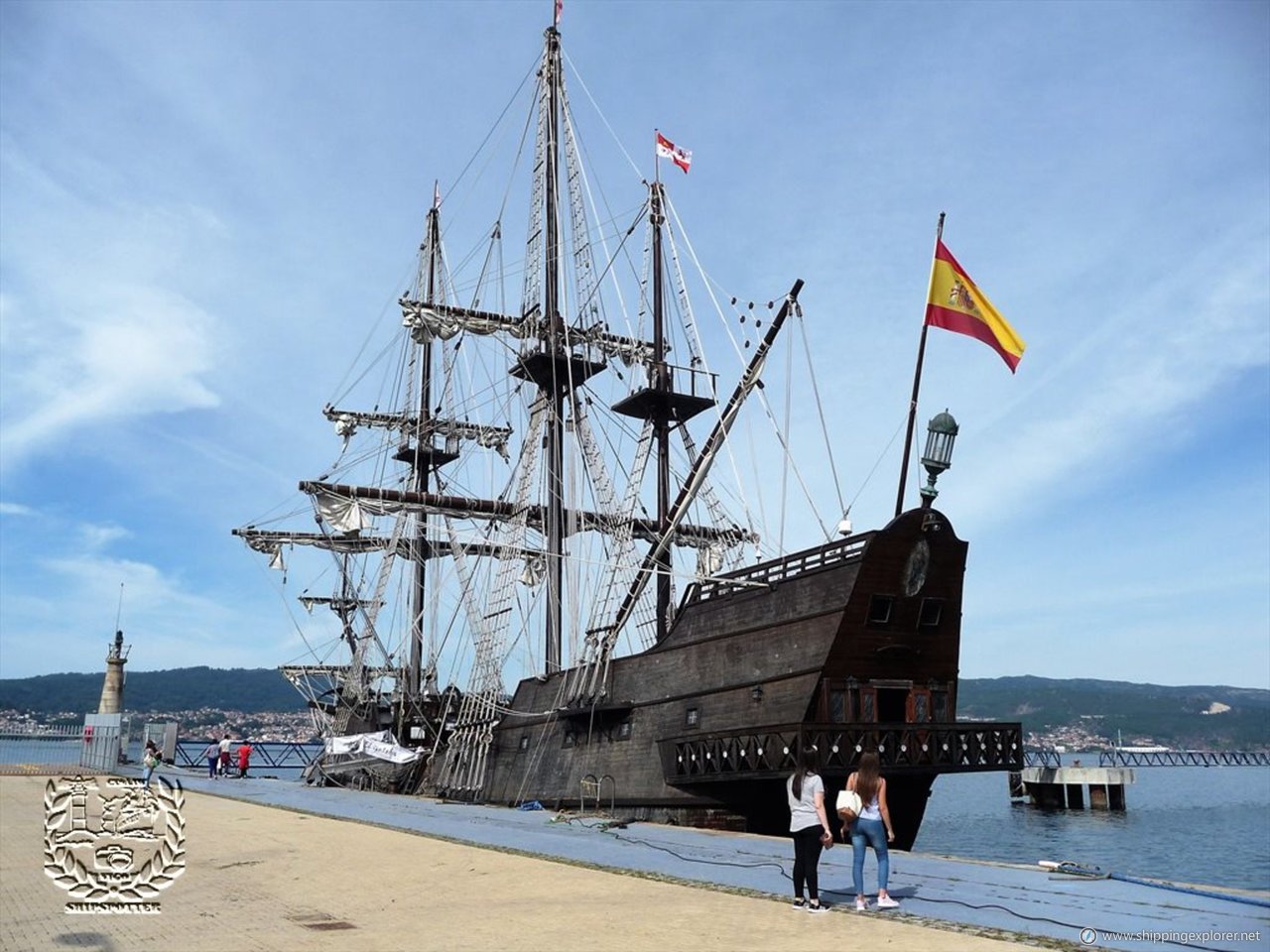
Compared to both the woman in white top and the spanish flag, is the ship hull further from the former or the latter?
the woman in white top

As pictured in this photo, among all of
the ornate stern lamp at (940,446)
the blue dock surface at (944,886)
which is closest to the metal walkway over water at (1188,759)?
the ornate stern lamp at (940,446)

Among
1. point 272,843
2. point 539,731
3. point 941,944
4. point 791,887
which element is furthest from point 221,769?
point 941,944

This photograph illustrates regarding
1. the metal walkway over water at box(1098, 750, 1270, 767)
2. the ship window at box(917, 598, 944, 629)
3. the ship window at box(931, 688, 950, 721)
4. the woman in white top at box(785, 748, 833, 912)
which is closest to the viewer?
the woman in white top at box(785, 748, 833, 912)

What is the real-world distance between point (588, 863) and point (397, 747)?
2298 centimetres

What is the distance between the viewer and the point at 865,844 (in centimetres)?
1035

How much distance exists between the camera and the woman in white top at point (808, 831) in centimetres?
990

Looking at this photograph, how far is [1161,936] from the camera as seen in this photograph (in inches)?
334

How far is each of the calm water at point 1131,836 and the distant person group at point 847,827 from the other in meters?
17.0

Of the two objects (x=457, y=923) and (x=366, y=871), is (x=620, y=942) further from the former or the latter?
(x=366, y=871)

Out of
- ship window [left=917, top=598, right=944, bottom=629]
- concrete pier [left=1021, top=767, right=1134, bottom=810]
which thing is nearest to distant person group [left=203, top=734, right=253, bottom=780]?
ship window [left=917, top=598, right=944, bottom=629]

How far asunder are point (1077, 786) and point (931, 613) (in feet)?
145

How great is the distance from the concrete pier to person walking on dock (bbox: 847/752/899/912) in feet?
164

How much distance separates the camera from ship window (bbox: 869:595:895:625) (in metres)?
18.9

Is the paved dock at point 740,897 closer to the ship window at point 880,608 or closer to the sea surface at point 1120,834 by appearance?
the ship window at point 880,608
